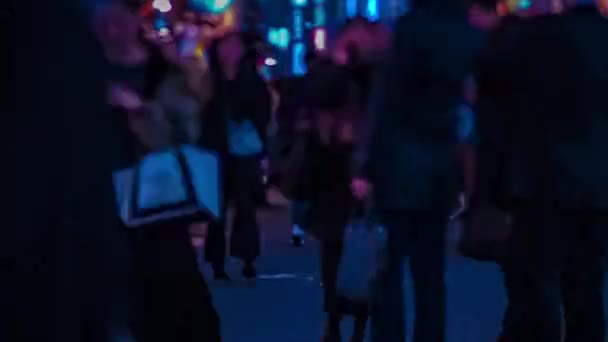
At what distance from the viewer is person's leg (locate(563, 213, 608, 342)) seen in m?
5.23

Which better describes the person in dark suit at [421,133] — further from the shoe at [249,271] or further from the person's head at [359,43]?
the shoe at [249,271]

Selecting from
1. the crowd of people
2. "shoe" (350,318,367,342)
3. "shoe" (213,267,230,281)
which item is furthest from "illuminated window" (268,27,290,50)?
the crowd of people

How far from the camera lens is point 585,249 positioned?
17.2ft

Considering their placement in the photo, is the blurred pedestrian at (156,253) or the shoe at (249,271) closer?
the blurred pedestrian at (156,253)

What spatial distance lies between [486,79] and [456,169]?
0.42 m

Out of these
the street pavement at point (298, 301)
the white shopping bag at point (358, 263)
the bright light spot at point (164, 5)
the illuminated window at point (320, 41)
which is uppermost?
the bright light spot at point (164, 5)

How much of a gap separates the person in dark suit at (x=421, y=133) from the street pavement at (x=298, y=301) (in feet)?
5.09

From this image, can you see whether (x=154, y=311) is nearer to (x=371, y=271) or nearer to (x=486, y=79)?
(x=371, y=271)

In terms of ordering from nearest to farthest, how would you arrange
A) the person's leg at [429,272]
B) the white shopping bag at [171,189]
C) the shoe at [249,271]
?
Result: the white shopping bag at [171,189] < the person's leg at [429,272] < the shoe at [249,271]

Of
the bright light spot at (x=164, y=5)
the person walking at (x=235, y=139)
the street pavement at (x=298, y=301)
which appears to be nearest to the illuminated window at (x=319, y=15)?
the bright light spot at (x=164, y=5)

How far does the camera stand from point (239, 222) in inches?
354

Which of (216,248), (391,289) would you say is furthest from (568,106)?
(216,248)

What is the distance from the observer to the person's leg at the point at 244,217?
8977mm

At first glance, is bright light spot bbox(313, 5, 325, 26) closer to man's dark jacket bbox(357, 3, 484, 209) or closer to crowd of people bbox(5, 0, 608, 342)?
crowd of people bbox(5, 0, 608, 342)
